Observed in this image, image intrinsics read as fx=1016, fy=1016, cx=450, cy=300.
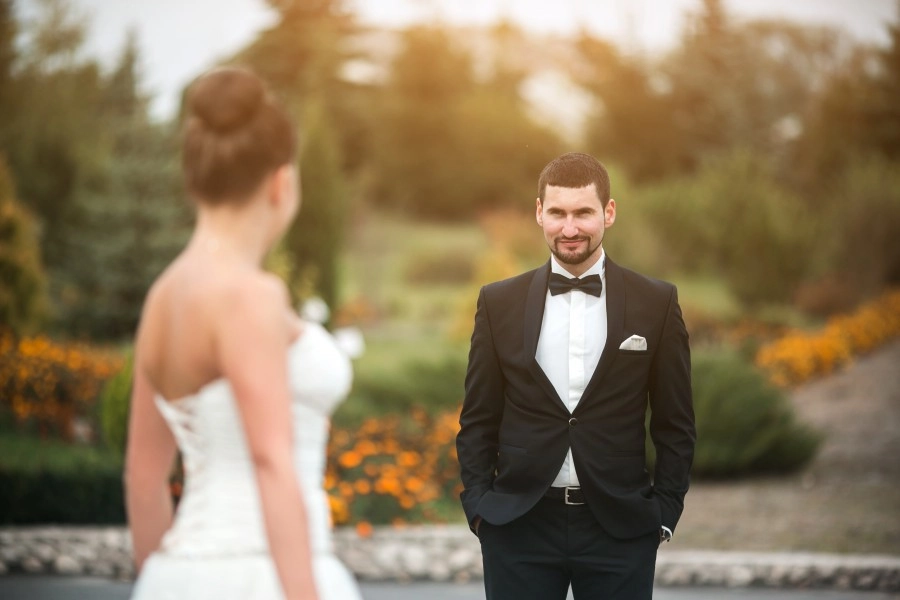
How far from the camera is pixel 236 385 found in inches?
70.7

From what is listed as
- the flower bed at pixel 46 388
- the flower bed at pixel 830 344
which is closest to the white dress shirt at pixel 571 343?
the flower bed at pixel 46 388

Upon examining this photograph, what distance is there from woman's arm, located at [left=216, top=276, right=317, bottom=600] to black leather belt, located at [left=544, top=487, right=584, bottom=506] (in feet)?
4.41

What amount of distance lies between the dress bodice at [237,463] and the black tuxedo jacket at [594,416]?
1.14 meters

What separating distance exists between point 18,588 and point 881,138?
67.7 feet

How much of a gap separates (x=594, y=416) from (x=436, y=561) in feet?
12.4

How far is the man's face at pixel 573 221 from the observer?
302 centimetres

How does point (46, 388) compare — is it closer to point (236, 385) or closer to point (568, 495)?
point (568, 495)

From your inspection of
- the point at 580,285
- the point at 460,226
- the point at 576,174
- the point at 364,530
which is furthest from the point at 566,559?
the point at 460,226

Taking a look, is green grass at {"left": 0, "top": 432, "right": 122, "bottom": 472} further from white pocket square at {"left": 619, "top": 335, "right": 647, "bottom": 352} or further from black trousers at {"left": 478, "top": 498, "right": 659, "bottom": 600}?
white pocket square at {"left": 619, "top": 335, "right": 647, "bottom": 352}

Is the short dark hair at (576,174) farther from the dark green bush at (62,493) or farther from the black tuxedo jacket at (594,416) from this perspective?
the dark green bush at (62,493)

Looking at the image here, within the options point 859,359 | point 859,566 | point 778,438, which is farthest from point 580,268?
point 859,359

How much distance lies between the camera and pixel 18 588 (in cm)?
625

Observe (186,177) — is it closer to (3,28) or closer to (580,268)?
(580,268)

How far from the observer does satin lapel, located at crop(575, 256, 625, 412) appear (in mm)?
3037
